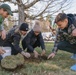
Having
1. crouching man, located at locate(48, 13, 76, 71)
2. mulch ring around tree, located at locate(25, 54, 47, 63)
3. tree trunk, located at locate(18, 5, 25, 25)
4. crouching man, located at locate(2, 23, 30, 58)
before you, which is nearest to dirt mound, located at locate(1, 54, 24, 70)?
crouching man, located at locate(2, 23, 30, 58)

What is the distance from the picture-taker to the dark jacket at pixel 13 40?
4.11 metres

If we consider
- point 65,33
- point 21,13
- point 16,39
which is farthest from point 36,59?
point 21,13

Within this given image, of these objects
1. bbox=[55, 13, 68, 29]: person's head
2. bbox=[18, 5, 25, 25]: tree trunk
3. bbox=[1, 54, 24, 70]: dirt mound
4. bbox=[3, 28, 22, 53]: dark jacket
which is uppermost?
bbox=[55, 13, 68, 29]: person's head

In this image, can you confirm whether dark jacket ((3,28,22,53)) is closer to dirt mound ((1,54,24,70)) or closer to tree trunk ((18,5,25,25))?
dirt mound ((1,54,24,70))

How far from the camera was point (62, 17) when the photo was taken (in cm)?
361

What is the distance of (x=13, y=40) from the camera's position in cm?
432

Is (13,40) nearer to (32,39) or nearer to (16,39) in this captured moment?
(16,39)

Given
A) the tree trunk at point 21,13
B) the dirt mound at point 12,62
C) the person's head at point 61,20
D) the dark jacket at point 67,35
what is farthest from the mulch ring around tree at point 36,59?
the tree trunk at point 21,13

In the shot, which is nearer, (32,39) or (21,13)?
(32,39)

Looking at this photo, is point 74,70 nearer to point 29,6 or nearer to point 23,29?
point 23,29

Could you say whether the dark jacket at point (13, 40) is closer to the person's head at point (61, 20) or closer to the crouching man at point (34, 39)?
the crouching man at point (34, 39)

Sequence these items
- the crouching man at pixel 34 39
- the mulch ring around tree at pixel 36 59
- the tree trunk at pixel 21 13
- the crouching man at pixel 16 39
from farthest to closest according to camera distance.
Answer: the tree trunk at pixel 21 13, the crouching man at pixel 34 39, the mulch ring around tree at pixel 36 59, the crouching man at pixel 16 39

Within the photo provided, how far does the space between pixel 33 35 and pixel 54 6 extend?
9.78 metres

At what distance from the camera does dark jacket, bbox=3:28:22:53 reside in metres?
4.11
